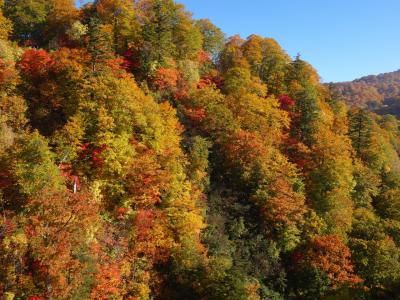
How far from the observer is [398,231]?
46938 mm

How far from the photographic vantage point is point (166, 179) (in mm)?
36719

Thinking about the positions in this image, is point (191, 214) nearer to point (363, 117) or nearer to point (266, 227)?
point (266, 227)

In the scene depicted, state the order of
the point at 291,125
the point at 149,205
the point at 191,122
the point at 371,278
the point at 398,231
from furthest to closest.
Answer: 1. the point at 291,125
2. the point at 191,122
3. the point at 398,231
4. the point at 371,278
5. the point at 149,205

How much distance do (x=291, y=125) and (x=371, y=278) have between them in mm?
27867

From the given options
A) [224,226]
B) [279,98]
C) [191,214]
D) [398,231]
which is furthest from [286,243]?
[279,98]

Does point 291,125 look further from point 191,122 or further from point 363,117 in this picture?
point 191,122

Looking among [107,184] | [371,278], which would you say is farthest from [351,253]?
[107,184]

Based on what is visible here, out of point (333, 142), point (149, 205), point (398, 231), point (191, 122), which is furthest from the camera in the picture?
point (333, 142)

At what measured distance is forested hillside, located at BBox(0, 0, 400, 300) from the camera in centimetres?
2917

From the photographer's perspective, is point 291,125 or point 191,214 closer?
point 191,214

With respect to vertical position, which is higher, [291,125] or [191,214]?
[291,125]

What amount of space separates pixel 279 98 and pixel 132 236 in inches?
1612

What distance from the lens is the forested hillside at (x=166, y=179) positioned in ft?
95.7

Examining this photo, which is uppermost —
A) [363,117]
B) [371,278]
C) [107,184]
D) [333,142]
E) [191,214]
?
[363,117]
